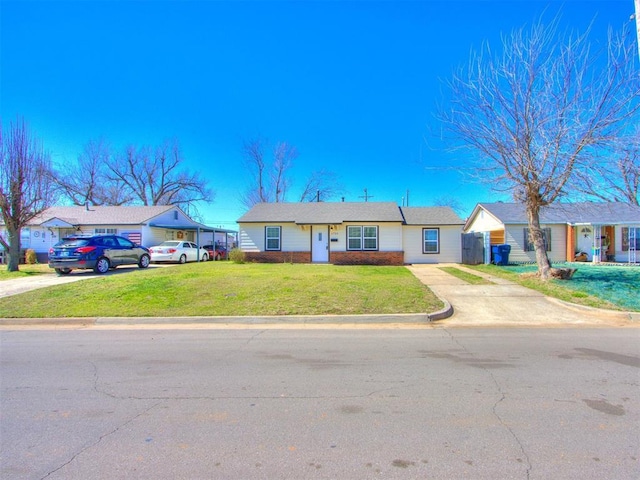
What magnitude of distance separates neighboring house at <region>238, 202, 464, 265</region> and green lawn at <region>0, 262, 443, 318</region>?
9455mm

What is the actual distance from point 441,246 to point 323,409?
65.4ft

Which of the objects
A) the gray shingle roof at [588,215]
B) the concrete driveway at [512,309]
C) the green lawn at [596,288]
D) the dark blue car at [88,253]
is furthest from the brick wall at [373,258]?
the dark blue car at [88,253]

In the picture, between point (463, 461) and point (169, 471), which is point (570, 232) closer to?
point (463, 461)

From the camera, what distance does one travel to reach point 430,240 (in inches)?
875

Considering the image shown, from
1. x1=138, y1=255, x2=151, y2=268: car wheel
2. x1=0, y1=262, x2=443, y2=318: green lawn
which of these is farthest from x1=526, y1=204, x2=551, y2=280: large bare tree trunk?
x1=138, y1=255, x2=151, y2=268: car wheel

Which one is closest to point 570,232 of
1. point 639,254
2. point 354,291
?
point 639,254

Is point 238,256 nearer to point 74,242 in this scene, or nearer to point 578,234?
point 74,242

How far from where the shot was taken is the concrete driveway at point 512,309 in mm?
7980

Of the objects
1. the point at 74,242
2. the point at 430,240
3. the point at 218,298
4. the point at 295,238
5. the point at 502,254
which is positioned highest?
the point at 295,238

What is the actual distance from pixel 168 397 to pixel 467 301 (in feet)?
27.3

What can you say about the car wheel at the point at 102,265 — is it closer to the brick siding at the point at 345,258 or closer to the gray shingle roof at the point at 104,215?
the brick siding at the point at 345,258

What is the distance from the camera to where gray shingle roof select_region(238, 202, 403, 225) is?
21.5 meters

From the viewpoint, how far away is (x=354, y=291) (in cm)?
1034

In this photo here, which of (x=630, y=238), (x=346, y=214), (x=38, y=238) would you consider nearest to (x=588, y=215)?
(x=630, y=238)
